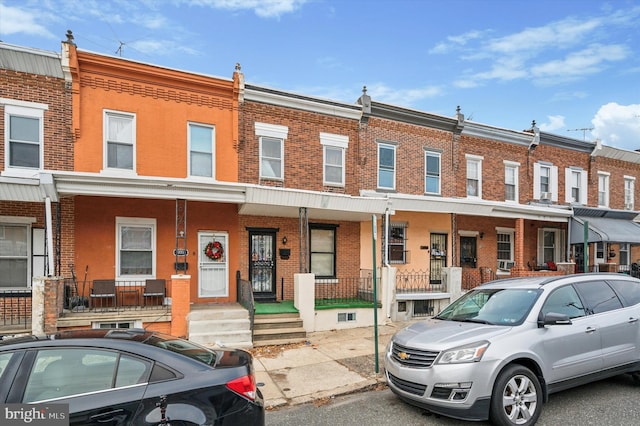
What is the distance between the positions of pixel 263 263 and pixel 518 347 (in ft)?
26.5

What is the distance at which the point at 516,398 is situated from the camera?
179 inches

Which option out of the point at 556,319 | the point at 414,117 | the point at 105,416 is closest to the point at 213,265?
the point at 105,416

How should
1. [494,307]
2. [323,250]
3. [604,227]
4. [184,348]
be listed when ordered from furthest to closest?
[604,227], [323,250], [494,307], [184,348]

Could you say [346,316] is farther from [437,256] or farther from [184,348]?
[184,348]

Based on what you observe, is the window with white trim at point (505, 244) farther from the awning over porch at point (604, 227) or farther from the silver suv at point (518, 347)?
the silver suv at point (518, 347)

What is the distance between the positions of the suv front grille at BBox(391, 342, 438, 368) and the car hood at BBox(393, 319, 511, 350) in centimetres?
6

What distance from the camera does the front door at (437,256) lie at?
46.5 ft

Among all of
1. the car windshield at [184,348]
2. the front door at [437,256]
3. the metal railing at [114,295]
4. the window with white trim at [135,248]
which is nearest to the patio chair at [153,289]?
the metal railing at [114,295]

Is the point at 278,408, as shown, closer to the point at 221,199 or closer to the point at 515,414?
the point at 515,414

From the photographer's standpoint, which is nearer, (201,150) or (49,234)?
(49,234)

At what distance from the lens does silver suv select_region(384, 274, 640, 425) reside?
176 inches

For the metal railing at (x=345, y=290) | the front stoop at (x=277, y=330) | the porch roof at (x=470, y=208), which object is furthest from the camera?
the porch roof at (x=470, y=208)

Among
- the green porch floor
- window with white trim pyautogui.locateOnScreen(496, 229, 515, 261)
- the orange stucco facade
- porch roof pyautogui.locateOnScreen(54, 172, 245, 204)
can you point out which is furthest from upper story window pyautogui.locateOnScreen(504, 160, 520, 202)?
porch roof pyautogui.locateOnScreen(54, 172, 245, 204)

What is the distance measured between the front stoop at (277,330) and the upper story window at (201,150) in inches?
173
